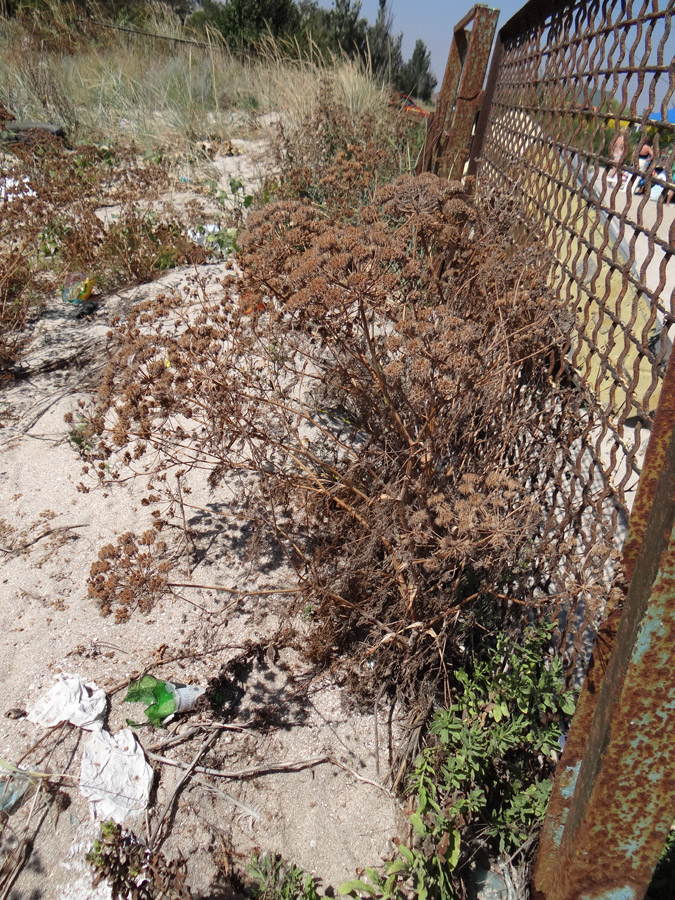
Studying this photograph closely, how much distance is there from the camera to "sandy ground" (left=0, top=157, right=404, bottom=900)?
1833 mm

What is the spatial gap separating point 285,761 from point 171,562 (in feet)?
3.19

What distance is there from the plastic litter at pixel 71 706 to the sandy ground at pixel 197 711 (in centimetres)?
4

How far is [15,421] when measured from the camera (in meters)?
3.48

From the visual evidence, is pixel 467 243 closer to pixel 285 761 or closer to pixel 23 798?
pixel 285 761

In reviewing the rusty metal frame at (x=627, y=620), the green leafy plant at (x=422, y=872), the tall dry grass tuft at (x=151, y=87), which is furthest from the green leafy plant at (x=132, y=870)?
the tall dry grass tuft at (x=151, y=87)

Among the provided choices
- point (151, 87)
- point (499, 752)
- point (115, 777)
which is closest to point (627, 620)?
point (499, 752)

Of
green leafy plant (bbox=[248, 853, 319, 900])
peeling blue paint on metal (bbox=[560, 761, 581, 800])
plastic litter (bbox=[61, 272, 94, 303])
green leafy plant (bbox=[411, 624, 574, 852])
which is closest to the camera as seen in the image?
peeling blue paint on metal (bbox=[560, 761, 581, 800])

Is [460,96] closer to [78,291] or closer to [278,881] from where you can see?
[78,291]

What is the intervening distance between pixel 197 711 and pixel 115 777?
12.9 inches

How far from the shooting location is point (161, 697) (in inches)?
83.5

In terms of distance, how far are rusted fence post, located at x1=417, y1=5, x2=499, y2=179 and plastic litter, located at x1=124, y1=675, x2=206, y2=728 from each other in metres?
3.73

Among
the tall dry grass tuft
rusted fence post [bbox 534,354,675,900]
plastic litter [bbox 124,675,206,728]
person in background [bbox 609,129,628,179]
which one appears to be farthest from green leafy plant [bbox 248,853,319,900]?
the tall dry grass tuft

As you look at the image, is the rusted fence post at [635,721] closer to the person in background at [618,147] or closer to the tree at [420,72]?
the person in background at [618,147]

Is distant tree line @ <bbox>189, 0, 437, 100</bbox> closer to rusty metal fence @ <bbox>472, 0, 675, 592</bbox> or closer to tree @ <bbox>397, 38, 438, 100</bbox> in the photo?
tree @ <bbox>397, 38, 438, 100</bbox>
